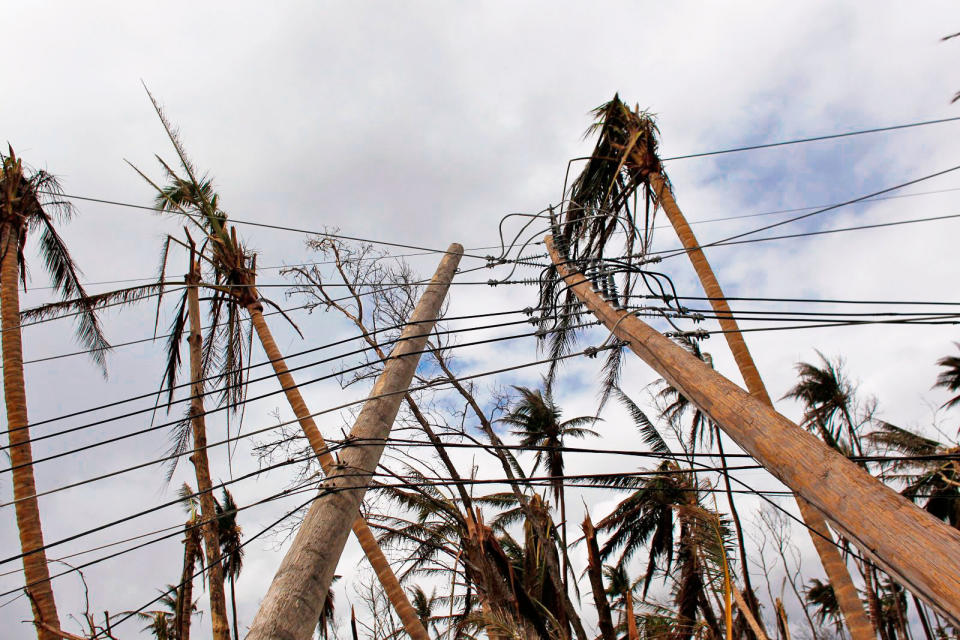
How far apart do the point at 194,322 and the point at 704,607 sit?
56.8 feet

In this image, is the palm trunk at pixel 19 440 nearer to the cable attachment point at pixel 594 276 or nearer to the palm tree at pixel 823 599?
the cable attachment point at pixel 594 276

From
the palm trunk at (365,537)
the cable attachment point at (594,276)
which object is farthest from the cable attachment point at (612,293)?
the palm trunk at (365,537)

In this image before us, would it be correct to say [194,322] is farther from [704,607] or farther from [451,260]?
[704,607]

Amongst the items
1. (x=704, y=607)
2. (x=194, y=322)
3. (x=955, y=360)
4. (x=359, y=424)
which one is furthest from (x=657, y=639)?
(x=955, y=360)

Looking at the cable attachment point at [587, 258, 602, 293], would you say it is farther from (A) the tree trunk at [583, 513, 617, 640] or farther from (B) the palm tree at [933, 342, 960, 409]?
(B) the palm tree at [933, 342, 960, 409]

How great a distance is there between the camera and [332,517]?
11.7 feet

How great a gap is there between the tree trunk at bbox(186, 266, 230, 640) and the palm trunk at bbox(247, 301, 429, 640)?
1.19 m

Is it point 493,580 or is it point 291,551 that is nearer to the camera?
point 291,551

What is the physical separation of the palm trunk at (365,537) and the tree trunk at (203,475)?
1.19 metres

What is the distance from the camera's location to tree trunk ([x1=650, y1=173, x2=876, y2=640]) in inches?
290

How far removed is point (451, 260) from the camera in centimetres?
635

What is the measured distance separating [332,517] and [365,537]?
5.24 m

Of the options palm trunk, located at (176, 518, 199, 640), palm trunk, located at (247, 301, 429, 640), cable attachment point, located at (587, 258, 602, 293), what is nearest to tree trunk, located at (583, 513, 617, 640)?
palm trunk, located at (247, 301, 429, 640)

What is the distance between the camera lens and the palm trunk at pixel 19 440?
9.05m
